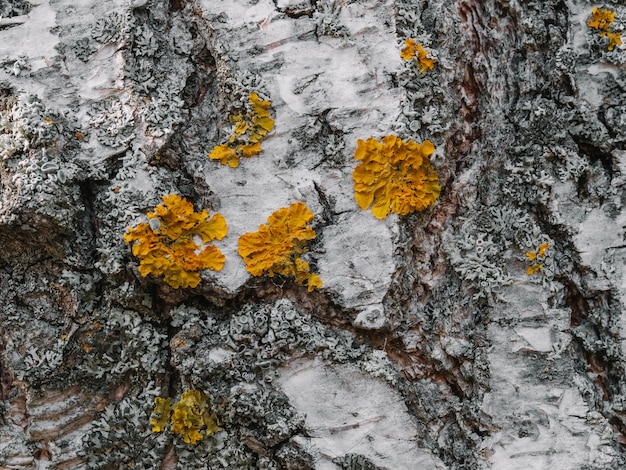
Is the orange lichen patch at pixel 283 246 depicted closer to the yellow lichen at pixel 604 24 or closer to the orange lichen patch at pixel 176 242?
the orange lichen patch at pixel 176 242

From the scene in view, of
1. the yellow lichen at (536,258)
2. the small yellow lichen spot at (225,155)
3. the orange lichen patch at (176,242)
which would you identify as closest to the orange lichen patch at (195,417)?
the orange lichen patch at (176,242)

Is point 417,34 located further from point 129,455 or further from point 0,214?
point 129,455

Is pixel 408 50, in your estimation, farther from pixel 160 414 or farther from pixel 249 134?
pixel 160 414

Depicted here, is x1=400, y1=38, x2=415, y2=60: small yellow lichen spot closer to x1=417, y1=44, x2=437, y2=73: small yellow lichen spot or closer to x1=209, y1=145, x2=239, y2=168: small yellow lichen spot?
x1=417, y1=44, x2=437, y2=73: small yellow lichen spot

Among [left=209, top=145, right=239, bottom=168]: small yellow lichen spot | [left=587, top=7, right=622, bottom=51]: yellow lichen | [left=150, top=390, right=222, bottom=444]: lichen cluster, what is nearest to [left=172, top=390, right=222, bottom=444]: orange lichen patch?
[left=150, top=390, right=222, bottom=444]: lichen cluster

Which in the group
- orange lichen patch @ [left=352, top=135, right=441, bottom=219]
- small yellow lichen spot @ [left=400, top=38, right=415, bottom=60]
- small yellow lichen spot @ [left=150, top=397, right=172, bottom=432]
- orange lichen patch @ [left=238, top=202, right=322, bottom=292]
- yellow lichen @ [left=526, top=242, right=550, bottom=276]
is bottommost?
small yellow lichen spot @ [left=150, top=397, right=172, bottom=432]

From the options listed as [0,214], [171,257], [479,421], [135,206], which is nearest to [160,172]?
[135,206]
